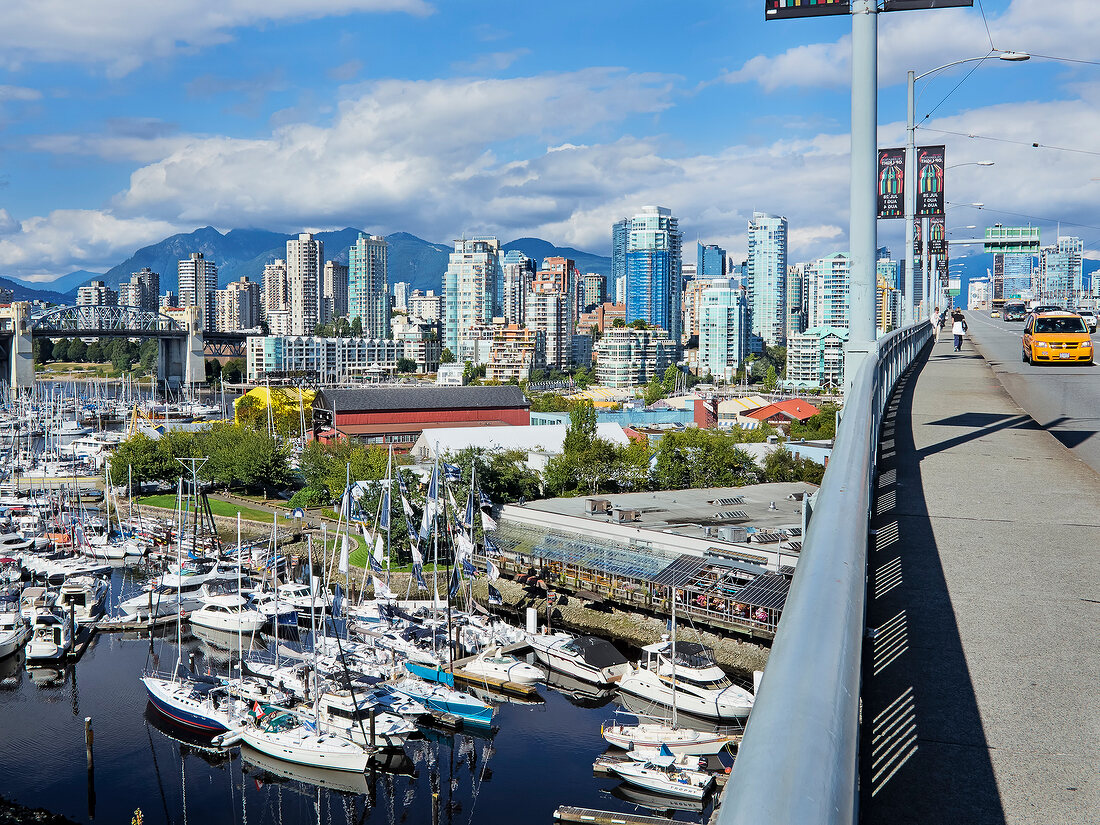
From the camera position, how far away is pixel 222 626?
34.5 m

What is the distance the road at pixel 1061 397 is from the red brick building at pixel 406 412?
49367mm

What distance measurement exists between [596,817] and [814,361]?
358 feet

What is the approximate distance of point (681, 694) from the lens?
2650cm

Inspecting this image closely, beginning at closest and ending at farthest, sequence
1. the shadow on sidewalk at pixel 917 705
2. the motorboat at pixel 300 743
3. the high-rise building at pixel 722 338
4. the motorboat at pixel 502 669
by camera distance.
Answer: the shadow on sidewalk at pixel 917 705, the motorboat at pixel 300 743, the motorboat at pixel 502 669, the high-rise building at pixel 722 338

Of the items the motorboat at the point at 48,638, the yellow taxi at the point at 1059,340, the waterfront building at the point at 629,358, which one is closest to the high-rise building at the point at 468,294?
the waterfront building at the point at 629,358

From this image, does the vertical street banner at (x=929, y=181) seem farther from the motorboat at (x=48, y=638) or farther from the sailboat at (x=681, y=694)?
the motorboat at (x=48, y=638)

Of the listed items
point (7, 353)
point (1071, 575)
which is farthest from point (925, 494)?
point (7, 353)

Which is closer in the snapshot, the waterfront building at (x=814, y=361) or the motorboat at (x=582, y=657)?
the motorboat at (x=582, y=657)

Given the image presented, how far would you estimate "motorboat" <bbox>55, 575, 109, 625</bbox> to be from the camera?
1363 inches

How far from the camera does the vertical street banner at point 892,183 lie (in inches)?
472

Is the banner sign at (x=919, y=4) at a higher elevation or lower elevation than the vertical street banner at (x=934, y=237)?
lower

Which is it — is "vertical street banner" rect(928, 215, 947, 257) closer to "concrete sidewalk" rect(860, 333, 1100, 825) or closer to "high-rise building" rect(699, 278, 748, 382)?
"concrete sidewalk" rect(860, 333, 1100, 825)

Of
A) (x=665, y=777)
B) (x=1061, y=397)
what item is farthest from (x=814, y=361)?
(x=1061, y=397)

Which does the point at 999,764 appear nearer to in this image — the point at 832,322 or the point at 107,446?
the point at 107,446
